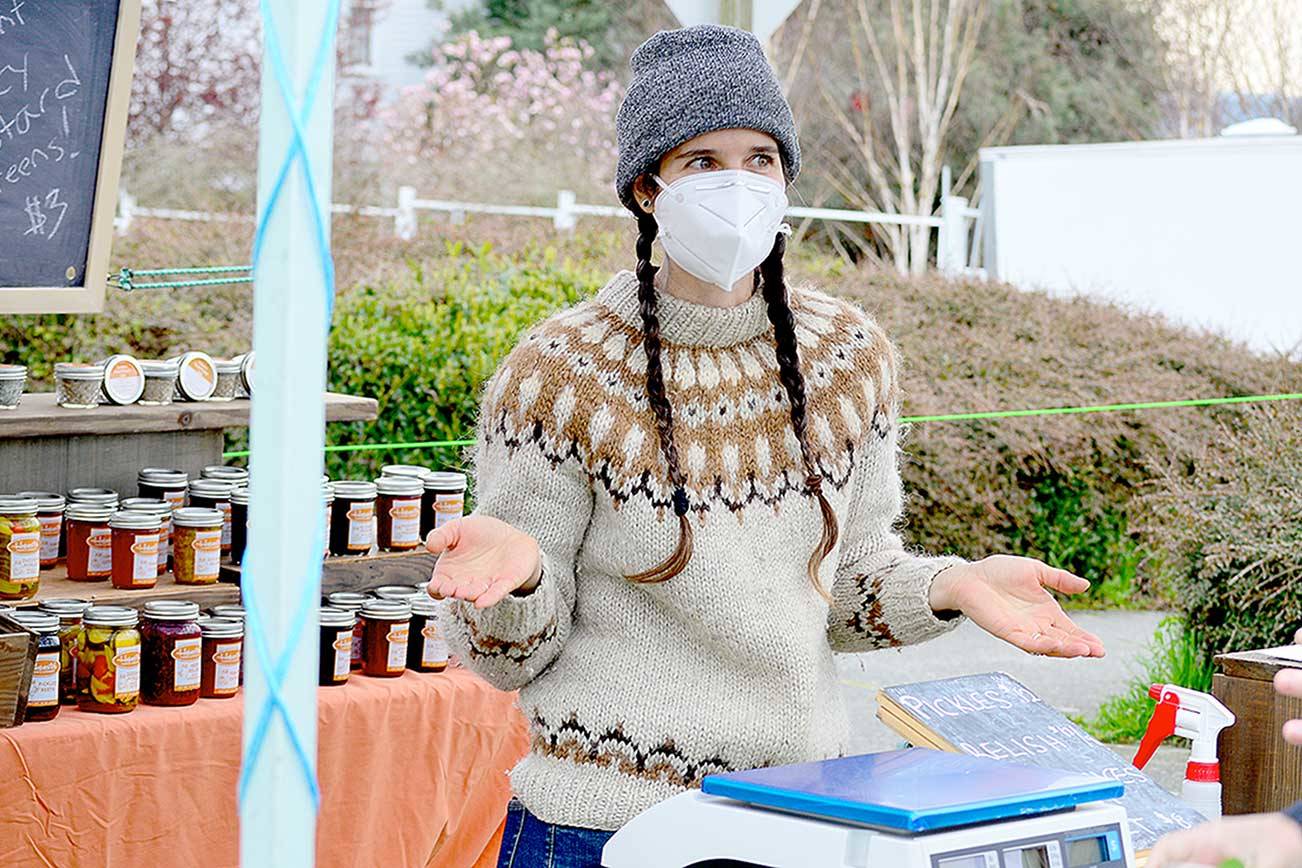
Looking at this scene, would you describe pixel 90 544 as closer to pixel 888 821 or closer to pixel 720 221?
pixel 720 221

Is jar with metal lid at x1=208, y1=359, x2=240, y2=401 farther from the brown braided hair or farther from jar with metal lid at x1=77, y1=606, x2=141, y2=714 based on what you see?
the brown braided hair

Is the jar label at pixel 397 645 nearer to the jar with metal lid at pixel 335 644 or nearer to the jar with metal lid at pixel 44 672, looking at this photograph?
the jar with metal lid at pixel 335 644

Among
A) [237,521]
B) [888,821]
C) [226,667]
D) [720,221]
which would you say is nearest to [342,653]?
[226,667]

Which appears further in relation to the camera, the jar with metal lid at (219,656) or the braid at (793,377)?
the jar with metal lid at (219,656)

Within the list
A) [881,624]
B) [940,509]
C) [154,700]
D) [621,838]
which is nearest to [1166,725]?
[881,624]

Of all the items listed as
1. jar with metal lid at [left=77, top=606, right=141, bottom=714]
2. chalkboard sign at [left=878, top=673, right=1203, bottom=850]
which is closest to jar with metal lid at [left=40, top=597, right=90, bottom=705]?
jar with metal lid at [left=77, top=606, right=141, bottom=714]

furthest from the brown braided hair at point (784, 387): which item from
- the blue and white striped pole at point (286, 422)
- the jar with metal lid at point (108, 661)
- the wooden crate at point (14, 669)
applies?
the jar with metal lid at point (108, 661)

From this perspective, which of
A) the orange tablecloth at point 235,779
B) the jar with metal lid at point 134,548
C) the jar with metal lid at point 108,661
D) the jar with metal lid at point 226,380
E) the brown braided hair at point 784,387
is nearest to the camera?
the brown braided hair at point 784,387

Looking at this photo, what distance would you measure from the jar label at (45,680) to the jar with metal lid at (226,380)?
811mm

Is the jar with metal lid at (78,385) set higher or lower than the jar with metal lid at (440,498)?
higher

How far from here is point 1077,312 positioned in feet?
27.8

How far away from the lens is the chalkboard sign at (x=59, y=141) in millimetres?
3246

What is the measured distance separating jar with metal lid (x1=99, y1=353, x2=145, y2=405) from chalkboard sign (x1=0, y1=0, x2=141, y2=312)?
5.4 inches

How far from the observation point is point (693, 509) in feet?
6.13
